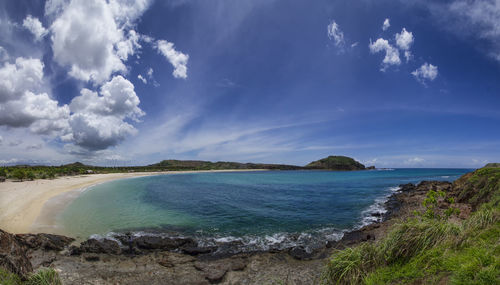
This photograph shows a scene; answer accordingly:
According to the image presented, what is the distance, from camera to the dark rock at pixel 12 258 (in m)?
5.50

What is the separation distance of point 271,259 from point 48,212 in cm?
2003

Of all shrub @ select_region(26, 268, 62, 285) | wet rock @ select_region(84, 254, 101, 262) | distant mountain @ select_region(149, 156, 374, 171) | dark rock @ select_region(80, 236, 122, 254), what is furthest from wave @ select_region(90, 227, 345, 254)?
distant mountain @ select_region(149, 156, 374, 171)

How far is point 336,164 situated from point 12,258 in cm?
18488

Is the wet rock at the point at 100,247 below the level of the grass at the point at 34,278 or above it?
below

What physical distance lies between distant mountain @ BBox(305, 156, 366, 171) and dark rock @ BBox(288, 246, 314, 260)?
173650 mm

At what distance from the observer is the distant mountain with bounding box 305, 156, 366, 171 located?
167 meters

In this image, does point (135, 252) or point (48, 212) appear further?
point (48, 212)

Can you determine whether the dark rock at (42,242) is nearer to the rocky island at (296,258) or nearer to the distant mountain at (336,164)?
the rocky island at (296,258)

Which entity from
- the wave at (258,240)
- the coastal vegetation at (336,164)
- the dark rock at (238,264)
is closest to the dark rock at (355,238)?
the wave at (258,240)

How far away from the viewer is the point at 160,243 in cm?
1061

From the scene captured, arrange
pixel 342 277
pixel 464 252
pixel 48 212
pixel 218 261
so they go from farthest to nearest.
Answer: pixel 48 212 < pixel 218 261 < pixel 342 277 < pixel 464 252

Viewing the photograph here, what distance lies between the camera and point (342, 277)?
495cm

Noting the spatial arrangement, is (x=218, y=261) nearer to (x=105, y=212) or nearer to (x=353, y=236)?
(x=353, y=236)

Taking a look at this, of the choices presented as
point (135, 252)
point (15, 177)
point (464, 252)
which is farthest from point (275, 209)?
point (15, 177)
